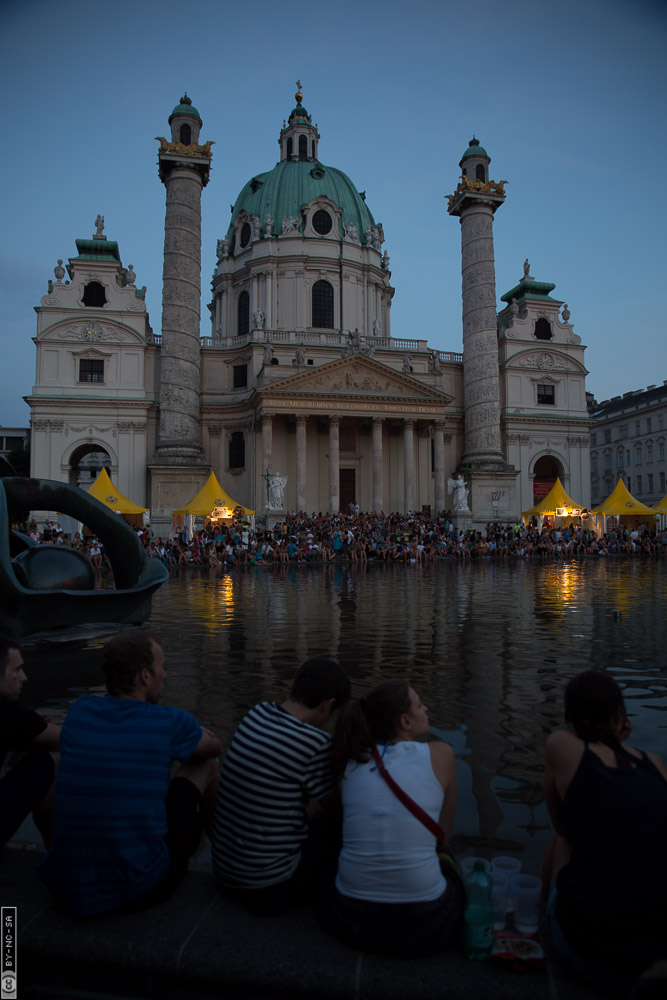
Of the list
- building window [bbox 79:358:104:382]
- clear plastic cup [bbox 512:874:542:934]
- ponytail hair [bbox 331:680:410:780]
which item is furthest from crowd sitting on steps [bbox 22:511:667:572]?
clear plastic cup [bbox 512:874:542:934]

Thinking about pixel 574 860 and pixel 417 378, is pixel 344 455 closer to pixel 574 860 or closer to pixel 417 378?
pixel 417 378

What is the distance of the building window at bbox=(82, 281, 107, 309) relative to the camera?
39.8 metres

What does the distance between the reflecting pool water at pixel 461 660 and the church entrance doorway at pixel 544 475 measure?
33.3 meters

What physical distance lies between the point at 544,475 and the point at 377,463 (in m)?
15.5

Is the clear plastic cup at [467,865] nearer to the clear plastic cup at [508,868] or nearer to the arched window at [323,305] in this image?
the clear plastic cup at [508,868]

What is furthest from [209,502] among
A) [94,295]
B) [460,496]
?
[94,295]

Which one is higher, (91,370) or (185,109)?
(185,109)

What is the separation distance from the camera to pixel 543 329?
47250 mm

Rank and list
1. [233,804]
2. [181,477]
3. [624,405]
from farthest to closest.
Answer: [624,405], [181,477], [233,804]

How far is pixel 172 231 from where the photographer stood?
122 ft

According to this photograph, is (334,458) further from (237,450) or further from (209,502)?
(209,502)

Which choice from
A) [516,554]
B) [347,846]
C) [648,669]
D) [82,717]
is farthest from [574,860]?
[516,554]

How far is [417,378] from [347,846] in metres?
40.3

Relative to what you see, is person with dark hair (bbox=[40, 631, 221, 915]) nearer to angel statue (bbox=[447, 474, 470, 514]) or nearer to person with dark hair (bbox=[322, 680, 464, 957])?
person with dark hair (bbox=[322, 680, 464, 957])
